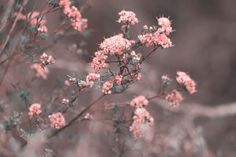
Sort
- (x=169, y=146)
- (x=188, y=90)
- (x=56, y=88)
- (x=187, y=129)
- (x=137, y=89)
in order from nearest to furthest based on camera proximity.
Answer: (x=188, y=90) < (x=56, y=88) < (x=169, y=146) < (x=187, y=129) < (x=137, y=89)

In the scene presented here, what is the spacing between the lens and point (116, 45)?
3496 millimetres

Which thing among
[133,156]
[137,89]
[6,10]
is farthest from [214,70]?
[6,10]

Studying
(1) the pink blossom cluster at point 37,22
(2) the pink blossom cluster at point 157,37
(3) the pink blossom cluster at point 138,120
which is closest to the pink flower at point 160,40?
(2) the pink blossom cluster at point 157,37

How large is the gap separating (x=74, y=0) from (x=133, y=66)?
2.85ft

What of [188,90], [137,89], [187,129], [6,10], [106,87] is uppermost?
[137,89]

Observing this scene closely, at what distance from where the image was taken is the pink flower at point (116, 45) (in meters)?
3.49

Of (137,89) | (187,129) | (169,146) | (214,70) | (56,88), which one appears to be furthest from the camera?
(214,70)

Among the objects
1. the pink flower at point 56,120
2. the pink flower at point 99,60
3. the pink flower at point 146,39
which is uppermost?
the pink flower at point 146,39

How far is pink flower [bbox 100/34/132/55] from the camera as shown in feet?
11.5

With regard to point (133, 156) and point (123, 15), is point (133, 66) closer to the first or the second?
point (123, 15)

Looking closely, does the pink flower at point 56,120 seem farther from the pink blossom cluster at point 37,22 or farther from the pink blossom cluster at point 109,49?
the pink blossom cluster at point 37,22

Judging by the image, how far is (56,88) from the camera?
15.1ft

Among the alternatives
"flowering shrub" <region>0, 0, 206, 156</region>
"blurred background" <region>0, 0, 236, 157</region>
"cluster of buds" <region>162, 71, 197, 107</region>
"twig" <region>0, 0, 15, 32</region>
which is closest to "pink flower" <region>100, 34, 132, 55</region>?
"flowering shrub" <region>0, 0, 206, 156</region>

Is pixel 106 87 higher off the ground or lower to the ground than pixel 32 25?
lower
